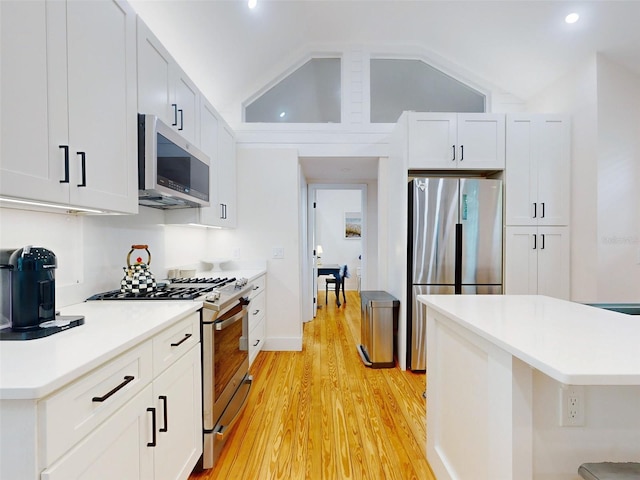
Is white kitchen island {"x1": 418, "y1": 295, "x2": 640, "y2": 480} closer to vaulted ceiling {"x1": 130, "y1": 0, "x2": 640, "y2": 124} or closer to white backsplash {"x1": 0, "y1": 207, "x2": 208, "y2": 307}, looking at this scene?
white backsplash {"x1": 0, "y1": 207, "x2": 208, "y2": 307}

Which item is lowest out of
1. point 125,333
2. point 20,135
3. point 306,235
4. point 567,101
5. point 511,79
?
point 125,333

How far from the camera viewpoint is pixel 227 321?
1901mm

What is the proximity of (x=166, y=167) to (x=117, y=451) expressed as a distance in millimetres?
1374

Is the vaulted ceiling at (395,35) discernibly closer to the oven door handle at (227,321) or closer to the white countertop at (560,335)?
the oven door handle at (227,321)

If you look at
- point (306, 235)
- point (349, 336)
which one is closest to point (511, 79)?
point (306, 235)

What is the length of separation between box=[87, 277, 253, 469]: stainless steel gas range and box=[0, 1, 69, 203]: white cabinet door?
81cm

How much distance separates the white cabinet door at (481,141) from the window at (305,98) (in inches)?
57.4

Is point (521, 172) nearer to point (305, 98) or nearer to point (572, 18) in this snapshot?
point (572, 18)

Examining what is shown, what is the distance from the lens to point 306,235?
4652 millimetres

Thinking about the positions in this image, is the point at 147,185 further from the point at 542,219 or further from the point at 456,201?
the point at 542,219

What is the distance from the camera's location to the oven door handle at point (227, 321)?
5.74 feet

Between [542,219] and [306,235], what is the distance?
2863mm

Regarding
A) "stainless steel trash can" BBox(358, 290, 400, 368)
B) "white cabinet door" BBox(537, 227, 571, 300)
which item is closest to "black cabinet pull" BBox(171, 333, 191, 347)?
"stainless steel trash can" BBox(358, 290, 400, 368)

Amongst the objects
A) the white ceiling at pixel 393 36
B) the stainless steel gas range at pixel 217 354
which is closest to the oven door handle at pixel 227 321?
the stainless steel gas range at pixel 217 354
